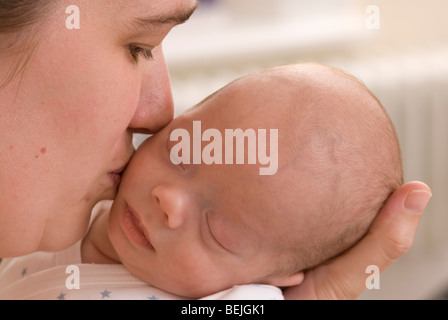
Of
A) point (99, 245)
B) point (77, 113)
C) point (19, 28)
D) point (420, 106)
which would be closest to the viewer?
point (19, 28)

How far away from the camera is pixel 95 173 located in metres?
1.04

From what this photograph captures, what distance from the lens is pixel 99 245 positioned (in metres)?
1.27

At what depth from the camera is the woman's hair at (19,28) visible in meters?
0.79

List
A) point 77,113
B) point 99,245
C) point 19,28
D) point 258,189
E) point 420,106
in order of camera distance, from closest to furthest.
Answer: point 19,28 < point 77,113 < point 258,189 < point 99,245 < point 420,106

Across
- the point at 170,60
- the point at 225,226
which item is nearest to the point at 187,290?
the point at 225,226

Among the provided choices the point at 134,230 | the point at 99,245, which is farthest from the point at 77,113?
the point at 99,245

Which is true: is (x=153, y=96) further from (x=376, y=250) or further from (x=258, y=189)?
(x=376, y=250)

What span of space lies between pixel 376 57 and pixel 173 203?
1.90m

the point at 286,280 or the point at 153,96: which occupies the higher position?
the point at 153,96

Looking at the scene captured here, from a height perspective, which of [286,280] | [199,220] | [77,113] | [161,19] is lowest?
[286,280]

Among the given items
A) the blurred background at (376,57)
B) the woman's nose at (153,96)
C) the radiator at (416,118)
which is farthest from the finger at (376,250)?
the radiator at (416,118)

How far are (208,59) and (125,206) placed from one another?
1480mm

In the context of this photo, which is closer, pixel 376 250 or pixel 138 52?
pixel 138 52
